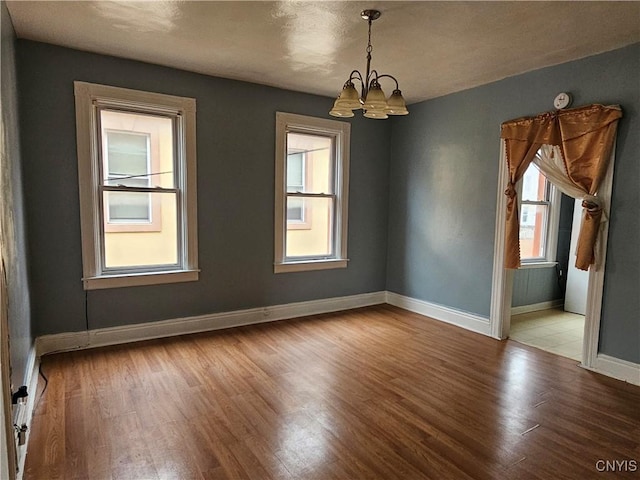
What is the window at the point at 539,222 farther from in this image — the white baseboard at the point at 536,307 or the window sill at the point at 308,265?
the window sill at the point at 308,265

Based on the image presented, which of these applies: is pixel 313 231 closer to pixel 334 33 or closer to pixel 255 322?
pixel 255 322

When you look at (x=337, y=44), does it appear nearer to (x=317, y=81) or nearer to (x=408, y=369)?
(x=317, y=81)

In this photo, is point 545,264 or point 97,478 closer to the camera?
point 97,478

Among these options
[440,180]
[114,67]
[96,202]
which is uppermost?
[114,67]

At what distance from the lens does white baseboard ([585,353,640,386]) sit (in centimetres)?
307

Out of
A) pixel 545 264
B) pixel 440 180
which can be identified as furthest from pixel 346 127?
pixel 545 264

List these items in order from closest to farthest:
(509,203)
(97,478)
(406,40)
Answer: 1. (97,478)
2. (406,40)
3. (509,203)

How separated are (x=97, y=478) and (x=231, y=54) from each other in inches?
124

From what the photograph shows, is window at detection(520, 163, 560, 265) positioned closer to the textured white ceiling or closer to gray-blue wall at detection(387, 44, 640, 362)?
gray-blue wall at detection(387, 44, 640, 362)

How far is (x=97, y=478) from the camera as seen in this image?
6.38 feet

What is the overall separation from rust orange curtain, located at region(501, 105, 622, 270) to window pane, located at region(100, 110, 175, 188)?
339 centimetres

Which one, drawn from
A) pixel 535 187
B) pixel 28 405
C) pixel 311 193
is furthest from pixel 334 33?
pixel 535 187

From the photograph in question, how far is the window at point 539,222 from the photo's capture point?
5156mm

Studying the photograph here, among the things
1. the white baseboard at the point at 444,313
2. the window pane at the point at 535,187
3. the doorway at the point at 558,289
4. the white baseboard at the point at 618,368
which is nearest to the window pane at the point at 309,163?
the white baseboard at the point at 444,313
